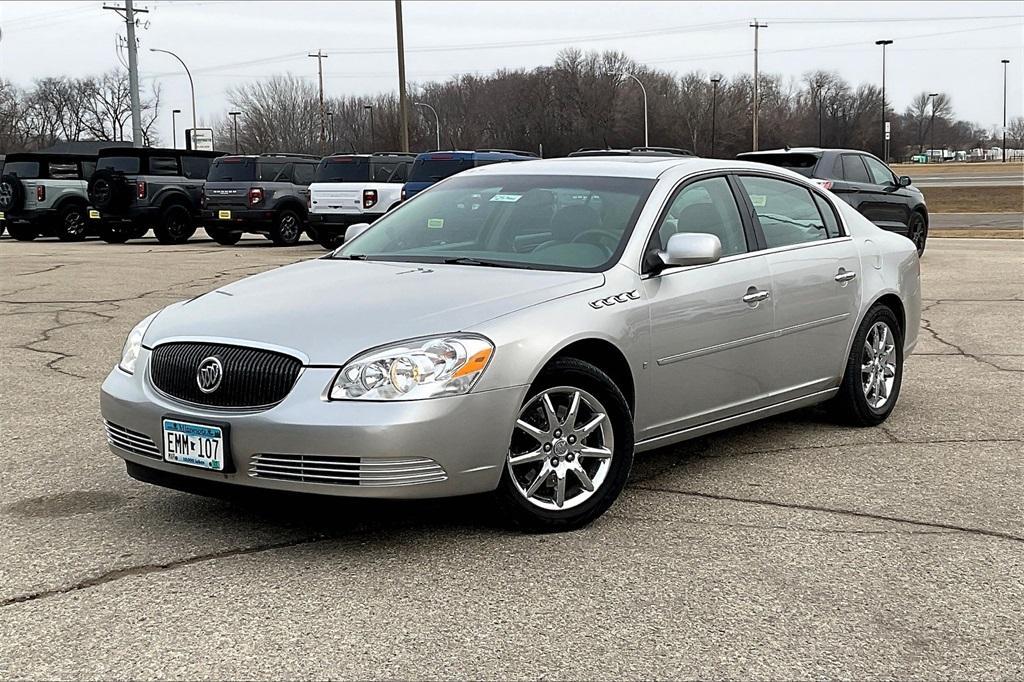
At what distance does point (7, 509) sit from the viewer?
5125mm

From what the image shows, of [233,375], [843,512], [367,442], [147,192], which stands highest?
[147,192]

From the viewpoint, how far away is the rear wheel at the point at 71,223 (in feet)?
86.8

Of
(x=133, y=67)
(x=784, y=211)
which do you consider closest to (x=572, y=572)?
(x=784, y=211)

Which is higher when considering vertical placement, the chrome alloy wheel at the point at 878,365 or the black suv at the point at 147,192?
the black suv at the point at 147,192

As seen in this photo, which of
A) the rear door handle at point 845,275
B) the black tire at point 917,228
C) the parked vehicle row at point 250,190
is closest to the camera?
the rear door handle at point 845,275

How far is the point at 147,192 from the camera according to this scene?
24.7m

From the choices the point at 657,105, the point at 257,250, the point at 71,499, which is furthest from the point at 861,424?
the point at 657,105

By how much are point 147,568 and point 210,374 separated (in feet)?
2.38

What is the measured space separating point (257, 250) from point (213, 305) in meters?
17.9

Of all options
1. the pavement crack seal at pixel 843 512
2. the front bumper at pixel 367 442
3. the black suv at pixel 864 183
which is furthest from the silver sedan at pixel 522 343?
the black suv at pixel 864 183

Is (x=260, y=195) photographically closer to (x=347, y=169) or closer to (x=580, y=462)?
(x=347, y=169)

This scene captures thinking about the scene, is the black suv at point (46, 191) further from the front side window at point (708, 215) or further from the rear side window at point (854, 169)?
the front side window at point (708, 215)

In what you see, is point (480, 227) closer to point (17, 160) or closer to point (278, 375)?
point (278, 375)

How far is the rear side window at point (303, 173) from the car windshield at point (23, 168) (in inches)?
247
